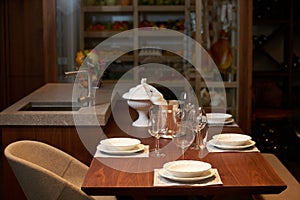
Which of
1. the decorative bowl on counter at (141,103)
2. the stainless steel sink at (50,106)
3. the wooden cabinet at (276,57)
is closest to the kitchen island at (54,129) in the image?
the decorative bowl on counter at (141,103)

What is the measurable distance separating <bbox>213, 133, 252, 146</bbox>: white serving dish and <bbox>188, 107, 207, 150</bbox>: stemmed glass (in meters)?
0.08

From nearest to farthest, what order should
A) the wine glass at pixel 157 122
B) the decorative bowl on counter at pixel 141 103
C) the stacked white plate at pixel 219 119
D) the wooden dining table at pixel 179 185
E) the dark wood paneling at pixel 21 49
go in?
the wooden dining table at pixel 179 185 → the wine glass at pixel 157 122 → the decorative bowl on counter at pixel 141 103 → the stacked white plate at pixel 219 119 → the dark wood paneling at pixel 21 49

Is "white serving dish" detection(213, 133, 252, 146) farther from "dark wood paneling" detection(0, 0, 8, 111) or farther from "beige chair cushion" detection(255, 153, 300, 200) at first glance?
"dark wood paneling" detection(0, 0, 8, 111)

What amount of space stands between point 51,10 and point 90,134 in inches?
91.9

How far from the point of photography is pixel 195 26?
17.1 feet

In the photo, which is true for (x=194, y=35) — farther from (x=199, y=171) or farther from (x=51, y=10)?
(x=199, y=171)

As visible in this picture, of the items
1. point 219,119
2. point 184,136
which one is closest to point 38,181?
point 184,136

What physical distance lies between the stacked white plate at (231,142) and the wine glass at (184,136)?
0.55ft

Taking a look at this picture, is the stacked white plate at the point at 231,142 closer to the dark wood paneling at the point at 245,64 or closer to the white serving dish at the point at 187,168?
the white serving dish at the point at 187,168

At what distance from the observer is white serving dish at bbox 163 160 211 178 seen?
212 cm

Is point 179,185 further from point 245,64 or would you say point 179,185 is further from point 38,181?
point 245,64

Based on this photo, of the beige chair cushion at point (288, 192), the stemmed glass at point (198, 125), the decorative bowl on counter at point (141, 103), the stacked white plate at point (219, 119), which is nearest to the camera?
the stemmed glass at point (198, 125)

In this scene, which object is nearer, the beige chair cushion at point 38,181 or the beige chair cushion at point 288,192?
the beige chair cushion at point 38,181

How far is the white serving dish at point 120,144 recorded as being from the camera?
2543 millimetres
